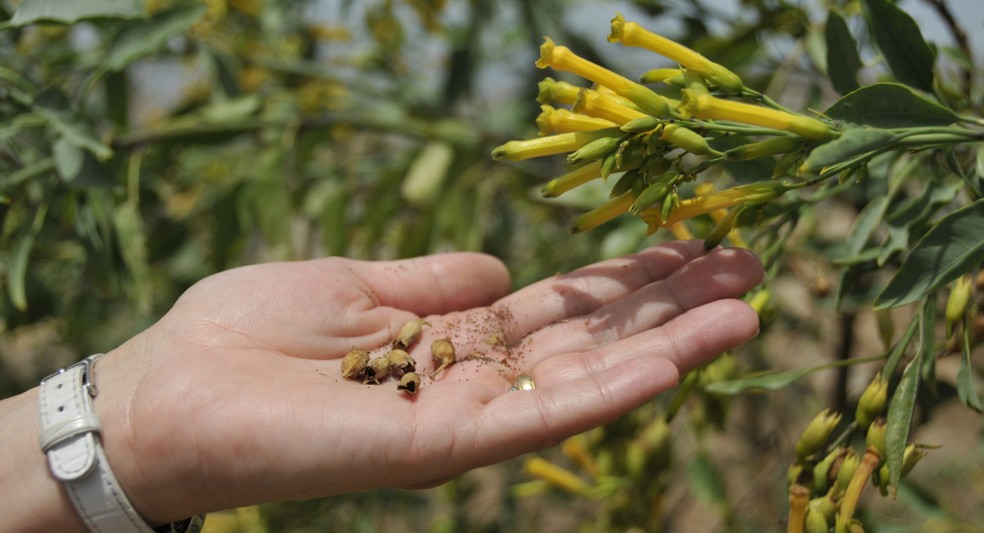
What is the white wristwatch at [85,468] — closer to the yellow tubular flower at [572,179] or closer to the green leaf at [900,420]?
the yellow tubular flower at [572,179]

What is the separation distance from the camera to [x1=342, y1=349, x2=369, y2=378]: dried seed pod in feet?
4.57

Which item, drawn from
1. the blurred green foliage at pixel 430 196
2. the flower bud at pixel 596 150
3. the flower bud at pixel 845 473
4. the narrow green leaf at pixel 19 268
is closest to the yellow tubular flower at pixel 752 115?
the flower bud at pixel 596 150

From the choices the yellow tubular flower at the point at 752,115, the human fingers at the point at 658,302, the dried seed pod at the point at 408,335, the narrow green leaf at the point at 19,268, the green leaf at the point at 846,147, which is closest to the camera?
the green leaf at the point at 846,147

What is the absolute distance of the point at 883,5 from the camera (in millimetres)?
1169

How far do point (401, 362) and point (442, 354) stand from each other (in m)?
0.08

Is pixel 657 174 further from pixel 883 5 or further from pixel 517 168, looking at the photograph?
pixel 517 168

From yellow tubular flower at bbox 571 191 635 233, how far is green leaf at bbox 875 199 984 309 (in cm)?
36

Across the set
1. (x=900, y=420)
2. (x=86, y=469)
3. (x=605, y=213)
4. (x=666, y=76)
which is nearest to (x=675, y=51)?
(x=666, y=76)

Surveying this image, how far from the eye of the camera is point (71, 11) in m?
1.49

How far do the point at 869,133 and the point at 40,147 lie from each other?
1682 mm

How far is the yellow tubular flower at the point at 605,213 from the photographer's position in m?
1.15

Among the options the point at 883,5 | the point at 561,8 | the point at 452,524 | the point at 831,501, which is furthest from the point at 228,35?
the point at 831,501

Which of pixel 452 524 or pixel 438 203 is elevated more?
pixel 438 203

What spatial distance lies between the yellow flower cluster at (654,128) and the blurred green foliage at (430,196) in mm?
260
